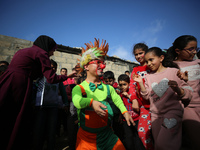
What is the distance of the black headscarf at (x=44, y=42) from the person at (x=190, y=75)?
233 cm

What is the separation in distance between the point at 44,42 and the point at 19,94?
108 centimetres

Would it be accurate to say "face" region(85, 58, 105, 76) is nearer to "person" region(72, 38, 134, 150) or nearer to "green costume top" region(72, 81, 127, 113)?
"person" region(72, 38, 134, 150)

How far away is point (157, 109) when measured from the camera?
1521 millimetres

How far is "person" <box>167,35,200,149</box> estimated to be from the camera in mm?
1433

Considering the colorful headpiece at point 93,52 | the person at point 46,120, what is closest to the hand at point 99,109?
the colorful headpiece at point 93,52

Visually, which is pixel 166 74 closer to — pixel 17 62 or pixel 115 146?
pixel 115 146

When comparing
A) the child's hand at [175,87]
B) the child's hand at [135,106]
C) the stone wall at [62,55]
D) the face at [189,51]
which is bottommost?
the child's hand at [135,106]

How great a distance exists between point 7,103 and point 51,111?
1081 millimetres

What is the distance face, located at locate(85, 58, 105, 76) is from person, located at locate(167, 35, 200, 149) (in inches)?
44.6

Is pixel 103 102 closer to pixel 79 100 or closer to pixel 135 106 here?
pixel 79 100

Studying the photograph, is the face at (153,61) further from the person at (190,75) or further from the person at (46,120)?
the person at (46,120)

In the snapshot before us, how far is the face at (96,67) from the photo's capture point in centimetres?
169

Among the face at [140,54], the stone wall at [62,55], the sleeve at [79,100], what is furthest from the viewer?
the stone wall at [62,55]

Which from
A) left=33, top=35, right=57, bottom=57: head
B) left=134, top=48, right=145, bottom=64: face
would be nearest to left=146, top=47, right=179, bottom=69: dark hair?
left=134, top=48, right=145, bottom=64: face
